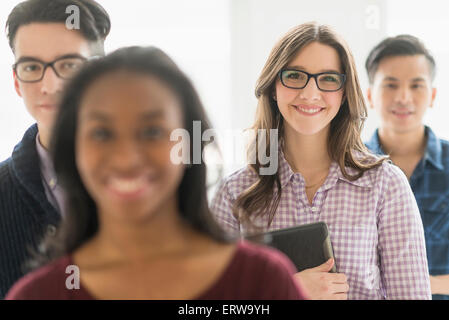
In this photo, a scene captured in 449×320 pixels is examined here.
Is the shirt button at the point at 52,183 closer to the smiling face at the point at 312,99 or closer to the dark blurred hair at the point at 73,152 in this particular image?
the dark blurred hair at the point at 73,152

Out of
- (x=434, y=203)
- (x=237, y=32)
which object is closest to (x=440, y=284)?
(x=434, y=203)

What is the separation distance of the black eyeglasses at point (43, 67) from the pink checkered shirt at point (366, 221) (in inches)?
13.3

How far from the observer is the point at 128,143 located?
573 mm

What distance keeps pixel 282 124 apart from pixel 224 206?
0.24 metres

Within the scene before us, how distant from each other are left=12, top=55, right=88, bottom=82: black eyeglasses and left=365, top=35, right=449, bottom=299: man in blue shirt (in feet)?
2.69

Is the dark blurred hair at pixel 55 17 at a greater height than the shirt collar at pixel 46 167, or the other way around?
the dark blurred hair at pixel 55 17

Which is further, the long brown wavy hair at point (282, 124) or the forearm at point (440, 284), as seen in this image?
the forearm at point (440, 284)

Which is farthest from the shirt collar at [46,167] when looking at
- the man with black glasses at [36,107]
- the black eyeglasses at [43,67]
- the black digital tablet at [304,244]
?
the black digital tablet at [304,244]

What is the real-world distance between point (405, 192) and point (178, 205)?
53 centimetres

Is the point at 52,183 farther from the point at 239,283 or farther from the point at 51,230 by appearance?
the point at 239,283

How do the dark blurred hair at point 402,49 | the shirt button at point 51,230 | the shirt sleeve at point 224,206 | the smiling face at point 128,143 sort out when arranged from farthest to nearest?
the dark blurred hair at point 402,49 → the shirt sleeve at point 224,206 → the shirt button at point 51,230 → the smiling face at point 128,143

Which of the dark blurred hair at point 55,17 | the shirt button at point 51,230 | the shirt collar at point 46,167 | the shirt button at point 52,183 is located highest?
the dark blurred hair at point 55,17

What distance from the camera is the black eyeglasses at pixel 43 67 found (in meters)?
0.84
